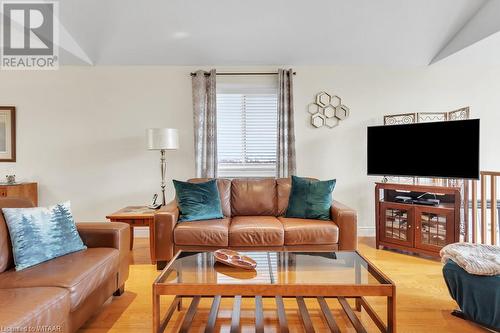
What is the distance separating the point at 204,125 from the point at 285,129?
1093 millimetres

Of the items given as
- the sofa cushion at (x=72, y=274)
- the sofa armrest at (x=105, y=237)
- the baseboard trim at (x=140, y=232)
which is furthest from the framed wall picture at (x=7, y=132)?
the sofa cushion at (x=72, y=274)

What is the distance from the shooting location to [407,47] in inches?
146

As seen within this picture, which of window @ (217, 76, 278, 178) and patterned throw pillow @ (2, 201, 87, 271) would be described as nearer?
patterned throw pillow @ (2, 201, 87, 271)

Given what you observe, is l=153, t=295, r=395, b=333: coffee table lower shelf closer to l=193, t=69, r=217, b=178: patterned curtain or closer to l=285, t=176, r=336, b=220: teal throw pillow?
l=285, t=176, r=336, b=220: teal throw pillow

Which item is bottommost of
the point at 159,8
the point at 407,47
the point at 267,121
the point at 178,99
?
the point at 267,121

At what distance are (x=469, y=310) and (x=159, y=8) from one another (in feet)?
12.7

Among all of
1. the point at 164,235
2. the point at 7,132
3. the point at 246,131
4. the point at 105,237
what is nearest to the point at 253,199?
the point at 164,235

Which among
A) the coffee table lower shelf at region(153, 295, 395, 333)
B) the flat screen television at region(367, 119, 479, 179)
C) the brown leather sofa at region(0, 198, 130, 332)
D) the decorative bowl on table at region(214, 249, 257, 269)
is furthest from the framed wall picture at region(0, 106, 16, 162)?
the flat screen television at region(367, 119, 479, 179)

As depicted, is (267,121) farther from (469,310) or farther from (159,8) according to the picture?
(469,310)

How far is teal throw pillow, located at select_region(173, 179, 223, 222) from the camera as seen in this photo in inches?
116

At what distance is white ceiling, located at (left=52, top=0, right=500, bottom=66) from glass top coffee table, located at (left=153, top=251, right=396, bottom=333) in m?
2.62

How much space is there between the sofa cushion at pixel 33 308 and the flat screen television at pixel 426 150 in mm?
3353

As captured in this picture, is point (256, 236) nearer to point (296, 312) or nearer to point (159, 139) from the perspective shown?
point (296, 312)

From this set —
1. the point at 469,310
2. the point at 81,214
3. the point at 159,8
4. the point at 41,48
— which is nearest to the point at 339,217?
the point at 469,310
